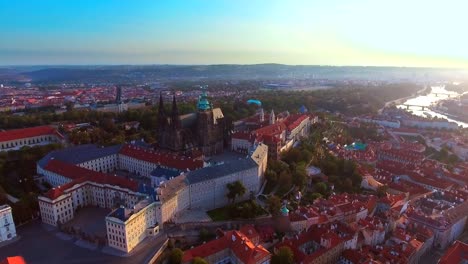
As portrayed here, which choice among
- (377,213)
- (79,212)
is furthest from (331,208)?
(79,212)

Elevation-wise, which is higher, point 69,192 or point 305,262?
point 69,192

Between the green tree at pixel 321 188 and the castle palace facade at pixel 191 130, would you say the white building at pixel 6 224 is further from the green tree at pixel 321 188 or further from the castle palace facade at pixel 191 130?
the green tree at pixel 321 188

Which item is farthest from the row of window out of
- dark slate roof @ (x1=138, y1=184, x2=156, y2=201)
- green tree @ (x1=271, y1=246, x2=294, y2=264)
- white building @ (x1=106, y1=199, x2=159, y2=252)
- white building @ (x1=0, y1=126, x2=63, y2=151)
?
green tree @ (x1=271, y1=246, x2=294, y2=264)

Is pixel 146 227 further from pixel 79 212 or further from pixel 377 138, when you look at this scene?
pixel 377 138

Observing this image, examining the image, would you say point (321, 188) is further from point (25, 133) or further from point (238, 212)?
point (25, 133)

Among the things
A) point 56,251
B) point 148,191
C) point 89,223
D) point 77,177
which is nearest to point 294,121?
point 148,191

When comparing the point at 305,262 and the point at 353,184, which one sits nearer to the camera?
the point at 305,262

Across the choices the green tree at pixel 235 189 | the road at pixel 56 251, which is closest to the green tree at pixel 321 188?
the green tree at pixel 235 189
